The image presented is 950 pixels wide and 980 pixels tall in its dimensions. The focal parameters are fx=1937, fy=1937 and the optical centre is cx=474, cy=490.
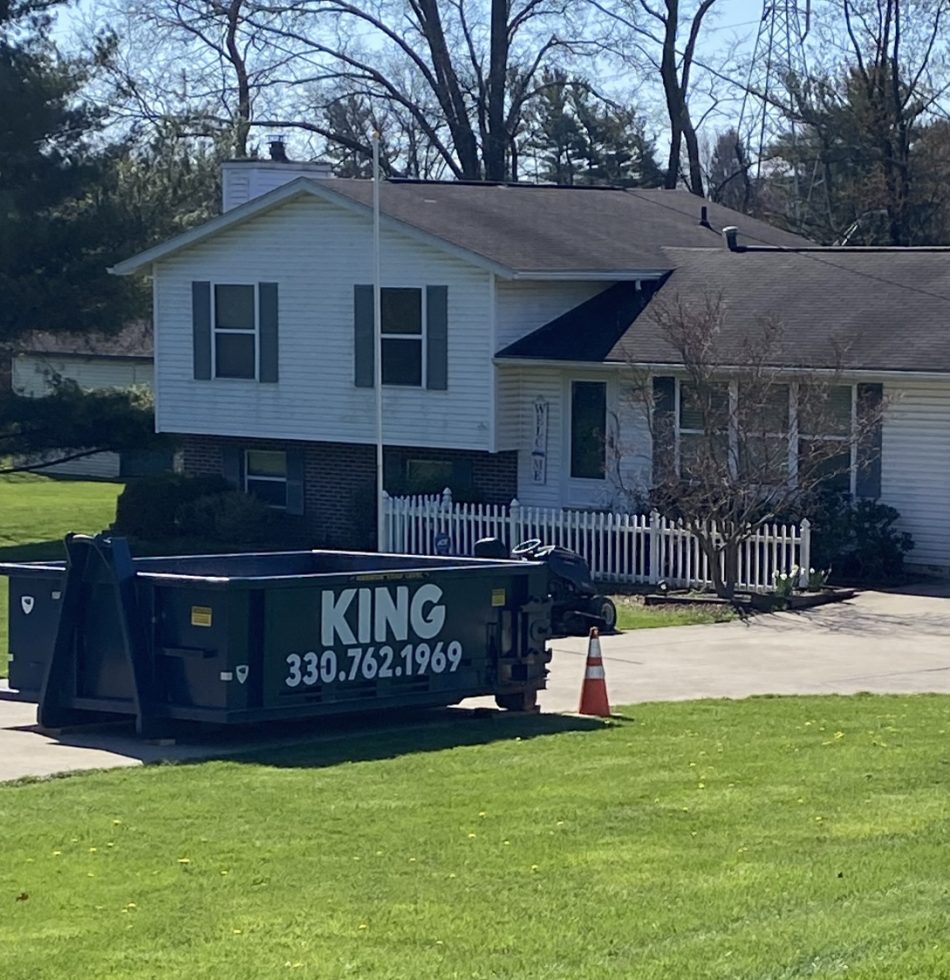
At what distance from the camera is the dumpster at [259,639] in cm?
1270

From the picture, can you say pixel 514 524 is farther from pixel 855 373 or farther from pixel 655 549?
pixel 855 373

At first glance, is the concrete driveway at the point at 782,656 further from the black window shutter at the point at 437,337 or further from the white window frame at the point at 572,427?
the black window shutter at the point at 437,337

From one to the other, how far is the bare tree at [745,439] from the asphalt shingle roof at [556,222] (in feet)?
11.7

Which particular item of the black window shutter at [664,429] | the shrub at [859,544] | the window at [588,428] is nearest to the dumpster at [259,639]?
the black window shutter at [664,429]

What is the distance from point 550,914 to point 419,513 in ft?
61.2

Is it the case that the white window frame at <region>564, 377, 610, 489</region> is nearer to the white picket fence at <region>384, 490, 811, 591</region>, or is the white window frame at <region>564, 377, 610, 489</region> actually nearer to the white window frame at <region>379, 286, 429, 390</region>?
the white picket fence at <region>384, 490, 811, 591</region>

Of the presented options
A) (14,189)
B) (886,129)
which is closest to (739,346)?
(14,189)

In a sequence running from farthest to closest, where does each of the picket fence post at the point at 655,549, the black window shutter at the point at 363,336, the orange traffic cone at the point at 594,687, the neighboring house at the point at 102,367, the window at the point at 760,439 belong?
the neighboring house at the point at 102,367 < the black window shutter at the point at 363,336 < the picket fence post at the point at 655,549 < the window at the point at 760,439 < the orange traffic cone at the point at 594,687

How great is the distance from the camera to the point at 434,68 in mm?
51562

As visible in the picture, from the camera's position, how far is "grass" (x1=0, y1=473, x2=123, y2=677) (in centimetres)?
3180

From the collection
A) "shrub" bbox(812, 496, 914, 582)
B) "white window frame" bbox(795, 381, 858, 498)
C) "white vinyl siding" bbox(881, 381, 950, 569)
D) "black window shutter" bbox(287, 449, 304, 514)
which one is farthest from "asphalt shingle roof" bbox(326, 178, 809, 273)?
"shrub" bbox(812, 496, 914, 582)

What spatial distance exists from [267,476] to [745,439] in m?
10.6

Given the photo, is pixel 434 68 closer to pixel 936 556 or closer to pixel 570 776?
pixel 936 556

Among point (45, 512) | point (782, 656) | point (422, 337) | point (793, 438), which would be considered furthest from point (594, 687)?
point (45, 512)
